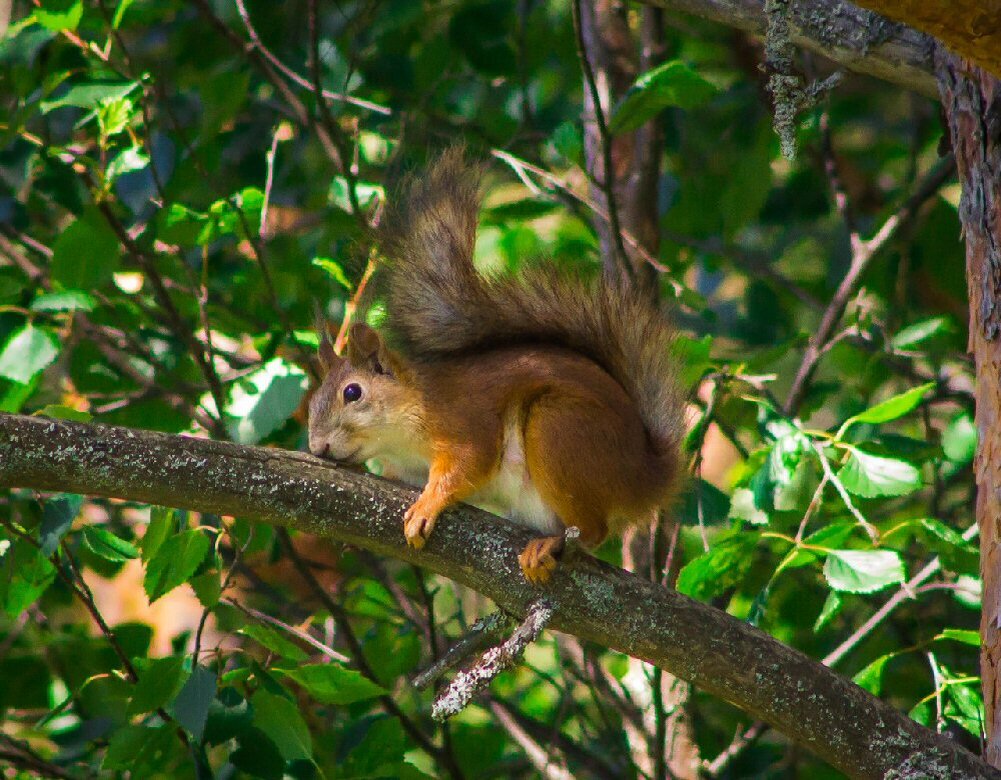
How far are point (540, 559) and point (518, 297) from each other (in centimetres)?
66

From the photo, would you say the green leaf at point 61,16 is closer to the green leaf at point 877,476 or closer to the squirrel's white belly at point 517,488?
the squirrel's white belly at point 517,488

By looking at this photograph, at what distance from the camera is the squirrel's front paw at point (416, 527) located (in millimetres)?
1651

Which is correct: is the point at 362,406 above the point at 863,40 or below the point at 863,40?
below

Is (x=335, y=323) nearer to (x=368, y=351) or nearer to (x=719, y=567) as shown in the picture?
(x=368, y=351)

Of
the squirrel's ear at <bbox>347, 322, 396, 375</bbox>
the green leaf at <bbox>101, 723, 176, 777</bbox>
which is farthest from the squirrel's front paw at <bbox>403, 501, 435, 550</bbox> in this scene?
the squirrel's ear at <bbox>347, 322, 396, 375</bbox>

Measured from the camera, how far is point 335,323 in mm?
3141

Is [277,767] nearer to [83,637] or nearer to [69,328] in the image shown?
[83,637]

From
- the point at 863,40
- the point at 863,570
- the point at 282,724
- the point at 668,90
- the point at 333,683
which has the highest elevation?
the point at 863,40

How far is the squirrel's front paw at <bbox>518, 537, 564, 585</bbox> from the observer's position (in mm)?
1626

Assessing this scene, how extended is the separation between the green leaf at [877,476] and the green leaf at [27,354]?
1.34 m

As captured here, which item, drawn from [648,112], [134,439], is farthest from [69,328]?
[648,112]

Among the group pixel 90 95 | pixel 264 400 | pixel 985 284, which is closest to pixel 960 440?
pixel 985 284

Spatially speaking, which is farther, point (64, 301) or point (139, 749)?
point (64, 301)

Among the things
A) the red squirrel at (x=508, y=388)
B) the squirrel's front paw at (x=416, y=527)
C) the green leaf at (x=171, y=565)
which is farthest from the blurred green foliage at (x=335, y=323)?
the squirrel's front paw at (x=416, y=527)
